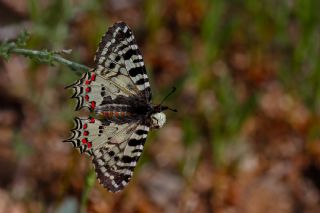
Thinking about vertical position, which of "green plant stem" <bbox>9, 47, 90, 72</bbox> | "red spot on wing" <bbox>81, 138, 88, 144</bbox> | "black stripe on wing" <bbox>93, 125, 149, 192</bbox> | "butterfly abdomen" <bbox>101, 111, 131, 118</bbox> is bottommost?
"black stripe on wing" <bbox>93, 125, 149, 192</bbox>

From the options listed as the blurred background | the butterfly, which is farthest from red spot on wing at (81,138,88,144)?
the blurred background

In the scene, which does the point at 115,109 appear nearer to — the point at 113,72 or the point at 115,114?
the point at 115,114

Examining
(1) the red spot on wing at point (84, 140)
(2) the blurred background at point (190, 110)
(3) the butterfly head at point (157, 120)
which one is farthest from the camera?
(2) the blurred background at point (190, 110)

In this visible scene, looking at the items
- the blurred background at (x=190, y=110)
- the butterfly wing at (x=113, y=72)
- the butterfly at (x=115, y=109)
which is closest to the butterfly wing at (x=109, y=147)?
the butterfly at (x=115, y=109)

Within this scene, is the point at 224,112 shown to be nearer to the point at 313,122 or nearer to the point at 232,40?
the point at 313,122

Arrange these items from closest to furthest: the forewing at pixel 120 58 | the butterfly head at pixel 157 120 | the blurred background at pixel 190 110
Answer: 1. the forewing at pixel 120 58
2. the butterfly head at pixel 157 120
3. the blurred background at pixel 190 110

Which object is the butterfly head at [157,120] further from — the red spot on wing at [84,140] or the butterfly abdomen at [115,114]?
the red spot on wing at [84,140]

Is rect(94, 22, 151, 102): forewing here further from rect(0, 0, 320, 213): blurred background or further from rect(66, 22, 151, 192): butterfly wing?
rect(0, 0, 320, 213): blurred background

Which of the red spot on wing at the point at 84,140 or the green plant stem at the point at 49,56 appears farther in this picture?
the red spot on wing at the point at 84,140
